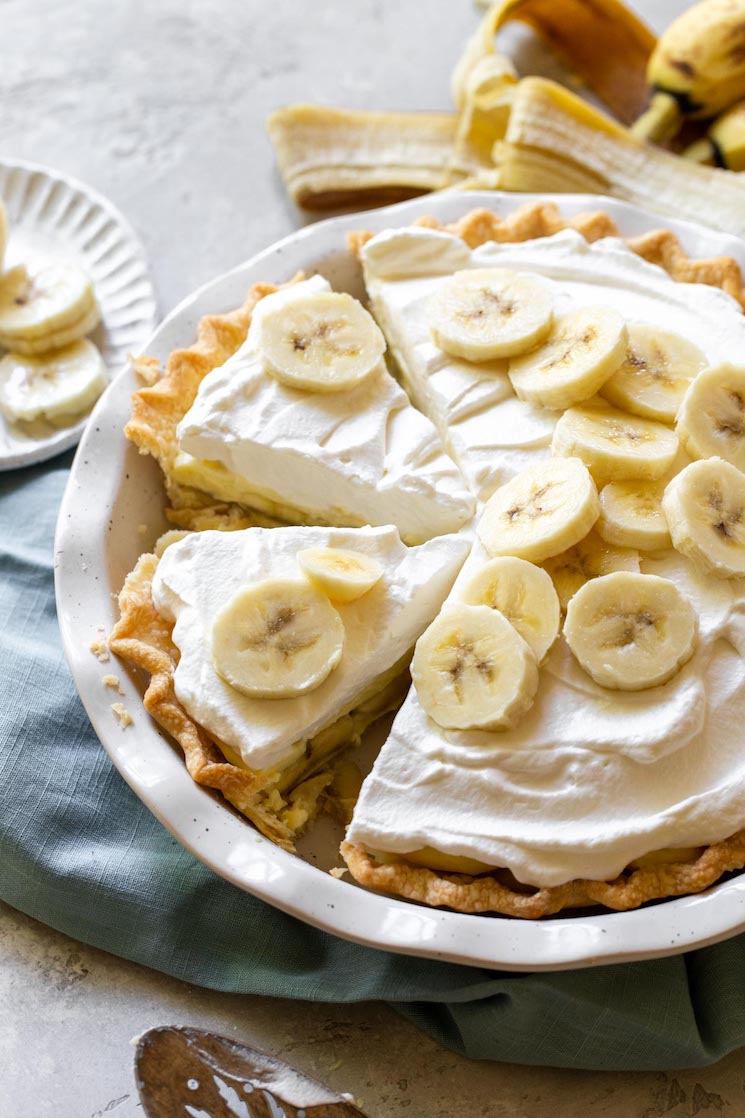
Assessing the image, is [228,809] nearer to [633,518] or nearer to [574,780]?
[574,780]

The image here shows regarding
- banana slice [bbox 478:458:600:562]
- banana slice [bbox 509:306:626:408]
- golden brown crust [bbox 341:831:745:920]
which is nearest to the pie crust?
golden brown crust [bbox 341:831:745:920]

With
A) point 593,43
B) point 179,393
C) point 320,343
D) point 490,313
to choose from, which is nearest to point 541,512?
point 490,313

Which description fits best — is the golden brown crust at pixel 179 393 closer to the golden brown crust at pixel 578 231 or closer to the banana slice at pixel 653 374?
the golden brown crust at pixel 578 231

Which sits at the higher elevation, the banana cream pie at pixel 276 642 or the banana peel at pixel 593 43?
the banana peel at pixel 593 43

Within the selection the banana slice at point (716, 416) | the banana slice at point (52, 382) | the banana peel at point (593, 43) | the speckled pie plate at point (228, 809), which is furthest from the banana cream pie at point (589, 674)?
the banana peel at point (593, 43)

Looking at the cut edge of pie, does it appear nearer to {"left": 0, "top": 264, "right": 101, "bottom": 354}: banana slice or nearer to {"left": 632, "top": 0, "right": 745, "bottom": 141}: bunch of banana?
{"left": 0, "top": 264, "right": 101, "bottom": 354}: banana slice

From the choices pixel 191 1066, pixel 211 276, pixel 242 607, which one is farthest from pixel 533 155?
pixel 191 1066
